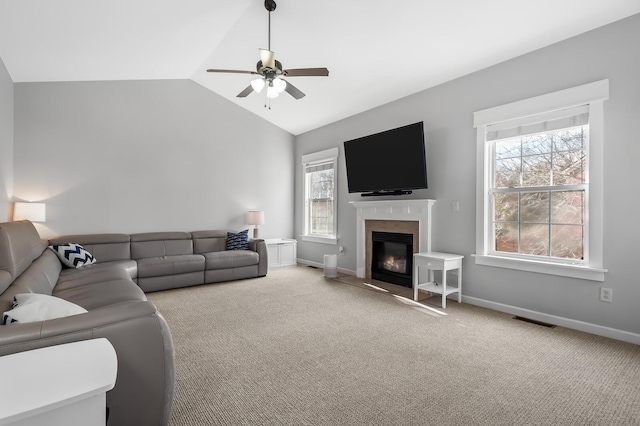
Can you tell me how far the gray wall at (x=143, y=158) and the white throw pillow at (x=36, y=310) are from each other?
3881 mm

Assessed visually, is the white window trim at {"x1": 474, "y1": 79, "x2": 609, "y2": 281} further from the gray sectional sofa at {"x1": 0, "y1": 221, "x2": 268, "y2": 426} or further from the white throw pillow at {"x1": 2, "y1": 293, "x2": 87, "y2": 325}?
the white throw pillow at {"x1": 2, "y1": 293, "x2": 87, "y2": 325}

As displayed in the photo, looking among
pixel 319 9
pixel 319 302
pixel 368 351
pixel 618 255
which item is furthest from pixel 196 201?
pixel 618 255

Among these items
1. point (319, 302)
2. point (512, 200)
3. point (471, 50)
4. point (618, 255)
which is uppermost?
point (471, 50)

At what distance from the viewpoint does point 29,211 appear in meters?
4.20

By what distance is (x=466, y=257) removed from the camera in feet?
13.0

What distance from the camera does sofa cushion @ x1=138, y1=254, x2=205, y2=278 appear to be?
452 centimetres

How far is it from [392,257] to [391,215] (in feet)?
2.16

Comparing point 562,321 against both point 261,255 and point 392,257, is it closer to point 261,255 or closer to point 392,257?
point 392,257

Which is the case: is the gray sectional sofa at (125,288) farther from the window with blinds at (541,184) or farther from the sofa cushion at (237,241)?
the window with blinds at (541,184)

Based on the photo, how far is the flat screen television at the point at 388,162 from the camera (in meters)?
4.21

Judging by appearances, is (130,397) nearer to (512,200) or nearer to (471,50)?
(512,200)

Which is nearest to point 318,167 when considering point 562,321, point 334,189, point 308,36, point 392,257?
point 334,189

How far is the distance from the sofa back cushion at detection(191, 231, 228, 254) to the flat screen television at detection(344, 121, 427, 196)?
2.39m

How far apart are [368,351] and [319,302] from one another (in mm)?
1433
